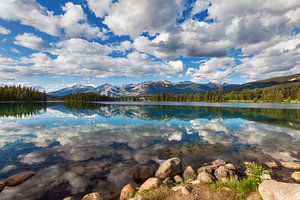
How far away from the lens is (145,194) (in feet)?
40.4

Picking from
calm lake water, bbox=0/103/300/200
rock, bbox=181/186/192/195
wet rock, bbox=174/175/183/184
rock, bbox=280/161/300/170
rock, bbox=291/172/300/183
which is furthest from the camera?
rock, bbox=280/161/300/170

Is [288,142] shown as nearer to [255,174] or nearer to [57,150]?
[255,174]

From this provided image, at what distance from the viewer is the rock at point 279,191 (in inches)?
341

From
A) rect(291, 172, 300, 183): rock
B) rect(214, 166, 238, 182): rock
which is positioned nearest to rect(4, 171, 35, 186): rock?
rect(214, 166, 238, 182): rock

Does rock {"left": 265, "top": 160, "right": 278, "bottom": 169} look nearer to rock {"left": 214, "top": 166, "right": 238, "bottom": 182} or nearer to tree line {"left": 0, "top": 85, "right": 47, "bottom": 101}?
rock {"left": 214, "top": 166, "right": 238, "bottom": 182}

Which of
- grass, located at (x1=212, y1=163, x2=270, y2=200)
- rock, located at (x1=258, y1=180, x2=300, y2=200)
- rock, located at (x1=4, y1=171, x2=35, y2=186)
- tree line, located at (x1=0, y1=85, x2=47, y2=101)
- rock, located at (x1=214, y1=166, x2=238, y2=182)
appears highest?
tree line, located at (x1=0, y1=85, x2=47, y2=101)

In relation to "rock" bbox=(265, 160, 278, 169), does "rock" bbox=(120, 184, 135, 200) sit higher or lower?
higher

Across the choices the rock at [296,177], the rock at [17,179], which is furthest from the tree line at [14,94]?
the rock at [296,177]

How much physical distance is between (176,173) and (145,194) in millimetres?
6426

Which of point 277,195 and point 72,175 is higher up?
point 277,195

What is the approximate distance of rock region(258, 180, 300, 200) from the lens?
8.67m

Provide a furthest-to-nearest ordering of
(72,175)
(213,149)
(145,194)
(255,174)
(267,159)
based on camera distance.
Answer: (213,149), (267,159), (72,175), (145,194), (255,174)

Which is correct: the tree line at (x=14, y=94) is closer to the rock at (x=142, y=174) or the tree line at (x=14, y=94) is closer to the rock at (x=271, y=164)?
the rock at (x=142, y=174)

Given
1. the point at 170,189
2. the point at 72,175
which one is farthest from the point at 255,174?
the point at 72,175
